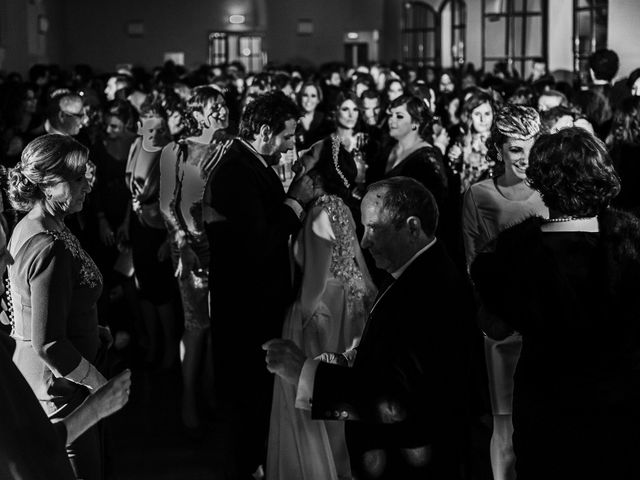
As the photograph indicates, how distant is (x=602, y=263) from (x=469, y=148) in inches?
172

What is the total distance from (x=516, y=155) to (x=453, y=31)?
2377 cm

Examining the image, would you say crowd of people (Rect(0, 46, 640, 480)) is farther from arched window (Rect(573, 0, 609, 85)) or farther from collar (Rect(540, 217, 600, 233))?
arched window (Rect(573, 0, 609, 85))

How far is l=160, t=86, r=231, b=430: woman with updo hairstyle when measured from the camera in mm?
5762

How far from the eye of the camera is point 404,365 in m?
2.96

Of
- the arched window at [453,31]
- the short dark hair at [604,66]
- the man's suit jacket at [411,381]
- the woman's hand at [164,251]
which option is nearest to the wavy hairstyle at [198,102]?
the woman's hand at [164,251]

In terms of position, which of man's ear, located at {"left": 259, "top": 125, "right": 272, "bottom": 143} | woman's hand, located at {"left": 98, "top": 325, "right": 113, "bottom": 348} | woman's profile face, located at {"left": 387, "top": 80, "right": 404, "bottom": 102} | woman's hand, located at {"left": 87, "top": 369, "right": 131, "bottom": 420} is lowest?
woman's hand, located at {"left": 98, "top": 325, "right": 113, "bottom": 348}

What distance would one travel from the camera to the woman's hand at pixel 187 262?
5.81m

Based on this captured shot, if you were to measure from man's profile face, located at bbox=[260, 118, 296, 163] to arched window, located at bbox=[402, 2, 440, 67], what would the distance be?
Answer: 23963 mm

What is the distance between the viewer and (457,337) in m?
3.03

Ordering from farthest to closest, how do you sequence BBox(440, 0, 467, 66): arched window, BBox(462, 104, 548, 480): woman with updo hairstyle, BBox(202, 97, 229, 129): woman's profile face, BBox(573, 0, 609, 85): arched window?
BBox(440, 0, 467, 66): arched window, BBox(573, 0, 609, 85): arched window, BBox(202, 97, 229, 129): woman's profile face, BBox(462, 104, 548, 480): woman with updo hairstyle

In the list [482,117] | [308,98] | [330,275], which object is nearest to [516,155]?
[330,275]

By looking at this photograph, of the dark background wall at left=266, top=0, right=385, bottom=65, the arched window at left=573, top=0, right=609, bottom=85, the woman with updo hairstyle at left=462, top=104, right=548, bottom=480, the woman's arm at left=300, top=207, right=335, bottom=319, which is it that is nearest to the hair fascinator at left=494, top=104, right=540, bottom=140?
the woman with updo hairstyle at left=462, top=104, right=548, bottom=480

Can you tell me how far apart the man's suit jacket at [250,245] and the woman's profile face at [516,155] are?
0.93 meters

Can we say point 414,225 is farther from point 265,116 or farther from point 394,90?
point 394,90
